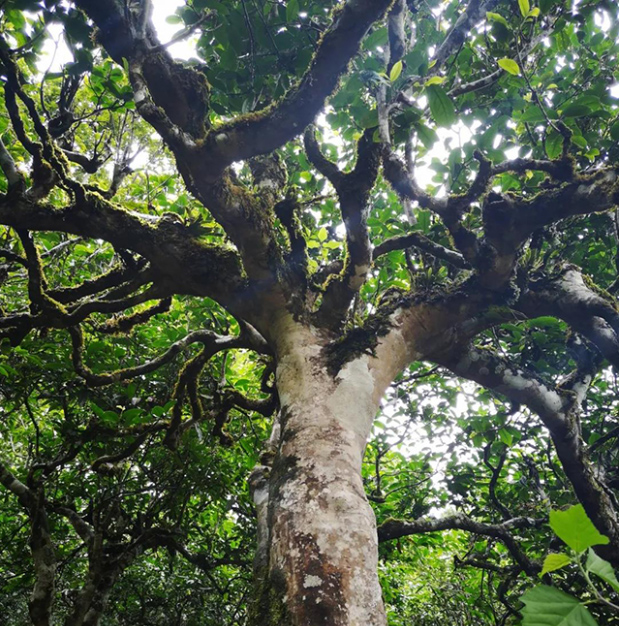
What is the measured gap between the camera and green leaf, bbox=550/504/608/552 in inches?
23.5

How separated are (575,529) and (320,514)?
3.78 ft

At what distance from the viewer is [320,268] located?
12.3 ft

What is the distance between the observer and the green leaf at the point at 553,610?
1.89ft

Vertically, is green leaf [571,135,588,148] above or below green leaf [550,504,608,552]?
above

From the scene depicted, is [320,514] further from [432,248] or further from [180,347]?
[432,248]

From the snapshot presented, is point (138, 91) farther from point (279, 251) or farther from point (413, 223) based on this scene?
point (413, 223)

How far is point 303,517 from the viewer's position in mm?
1637

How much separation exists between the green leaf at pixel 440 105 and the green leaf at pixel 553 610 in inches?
86.6

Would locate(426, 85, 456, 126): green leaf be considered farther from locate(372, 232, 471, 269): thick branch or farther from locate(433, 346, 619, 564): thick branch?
locate(433, 346, 619, 564): thick branch

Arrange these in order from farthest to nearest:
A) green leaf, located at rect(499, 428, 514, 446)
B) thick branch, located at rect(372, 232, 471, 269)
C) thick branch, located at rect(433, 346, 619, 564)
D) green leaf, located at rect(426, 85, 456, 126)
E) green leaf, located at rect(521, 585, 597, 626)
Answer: green leaf, located at rect(499, 428, 514, 446)
thick branch, located at rect(372, 232, 471, 269)
thick branch, located at rect(433, 346, 619, 564)
green leaf, located at rect(426, 85, 456, 126)
green leaf, located at rect(521, 585, 597, 626)

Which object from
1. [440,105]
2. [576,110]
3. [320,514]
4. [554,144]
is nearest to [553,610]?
[320,514]

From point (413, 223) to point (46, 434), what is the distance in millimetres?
5414

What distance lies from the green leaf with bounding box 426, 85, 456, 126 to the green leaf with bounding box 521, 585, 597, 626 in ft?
7.21

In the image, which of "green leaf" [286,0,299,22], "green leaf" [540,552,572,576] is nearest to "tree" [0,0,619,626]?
"green leaf" [286,0,299,22]
